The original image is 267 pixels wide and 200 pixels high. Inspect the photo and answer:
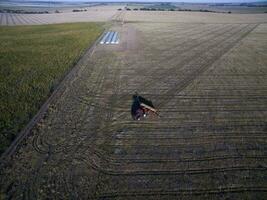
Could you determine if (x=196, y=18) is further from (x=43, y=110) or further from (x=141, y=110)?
(x=43, y=110)

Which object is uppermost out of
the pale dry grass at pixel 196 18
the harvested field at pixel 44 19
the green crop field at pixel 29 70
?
the green crop field at pixel 29 70

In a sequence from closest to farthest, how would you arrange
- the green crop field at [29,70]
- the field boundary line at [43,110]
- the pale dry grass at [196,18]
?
the field boundary line at [43,110] < the green crop field at [29,70] < the pale dry grass at [196,18]

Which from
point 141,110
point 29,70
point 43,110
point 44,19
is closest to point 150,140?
point 141,110

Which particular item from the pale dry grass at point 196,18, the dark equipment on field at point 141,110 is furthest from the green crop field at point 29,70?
the pale dry grass at point 196,18

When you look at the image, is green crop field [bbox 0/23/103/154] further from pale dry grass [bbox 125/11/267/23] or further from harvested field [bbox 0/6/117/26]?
pale dry grass [bbox 125/11/267/23]

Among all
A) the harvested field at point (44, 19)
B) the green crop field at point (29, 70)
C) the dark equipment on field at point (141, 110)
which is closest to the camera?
the green crop field at point (29, 70)

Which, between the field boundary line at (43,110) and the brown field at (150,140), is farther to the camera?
the field boundary line at (43,110)

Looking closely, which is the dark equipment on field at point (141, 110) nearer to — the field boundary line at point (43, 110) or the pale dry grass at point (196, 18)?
Answer: the field boundary line at point (43, 110)

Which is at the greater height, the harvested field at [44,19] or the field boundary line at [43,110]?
the field boundary line at [43,110]
